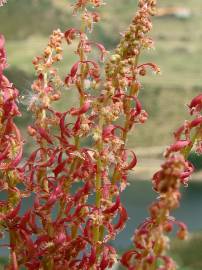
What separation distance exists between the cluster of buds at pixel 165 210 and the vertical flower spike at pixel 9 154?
3.3 inches

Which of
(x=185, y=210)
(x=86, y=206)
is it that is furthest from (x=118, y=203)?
(x=185, y=210)

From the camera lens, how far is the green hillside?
1447 mm

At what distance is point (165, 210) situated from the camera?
311mm

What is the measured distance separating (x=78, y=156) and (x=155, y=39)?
131cm

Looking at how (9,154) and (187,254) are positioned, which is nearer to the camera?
(9,154)

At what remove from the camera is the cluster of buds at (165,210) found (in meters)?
0.30

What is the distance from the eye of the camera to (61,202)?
45 cm

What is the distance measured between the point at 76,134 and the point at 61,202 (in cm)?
5

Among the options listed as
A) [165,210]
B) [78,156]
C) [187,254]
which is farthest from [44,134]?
[187,254]

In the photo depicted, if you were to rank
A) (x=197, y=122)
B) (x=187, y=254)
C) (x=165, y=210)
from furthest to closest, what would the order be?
(x=187, y=254)
(x=197, y=122)
(x=165, y=210)

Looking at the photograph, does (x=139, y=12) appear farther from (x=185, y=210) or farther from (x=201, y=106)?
(x=185, y=210)

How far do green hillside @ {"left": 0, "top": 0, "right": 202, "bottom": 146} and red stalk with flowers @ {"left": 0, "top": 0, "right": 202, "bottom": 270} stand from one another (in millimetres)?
934

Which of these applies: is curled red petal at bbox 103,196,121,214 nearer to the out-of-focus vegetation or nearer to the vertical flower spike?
the vertical flower spike

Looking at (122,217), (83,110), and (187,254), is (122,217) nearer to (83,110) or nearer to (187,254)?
(83,110)
